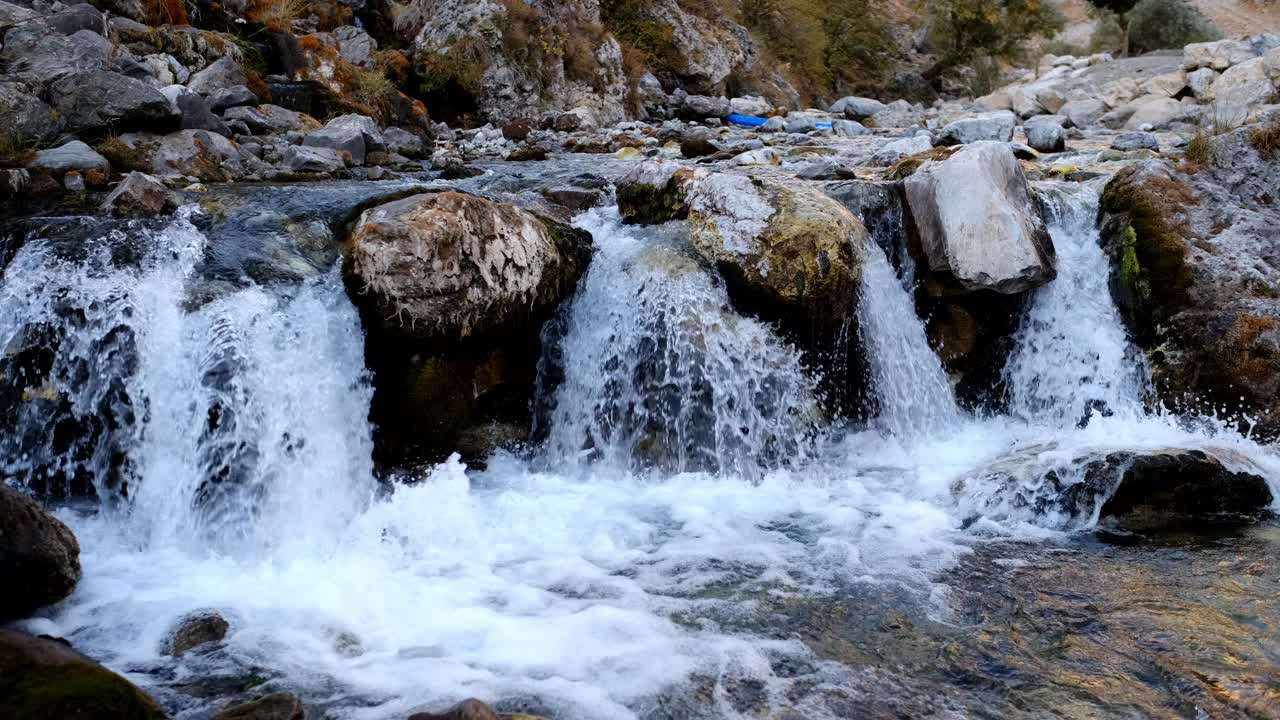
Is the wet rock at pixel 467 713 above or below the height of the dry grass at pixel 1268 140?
below

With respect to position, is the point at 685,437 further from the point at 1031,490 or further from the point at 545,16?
the point at 545,16

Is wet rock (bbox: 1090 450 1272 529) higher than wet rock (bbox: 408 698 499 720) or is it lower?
higher

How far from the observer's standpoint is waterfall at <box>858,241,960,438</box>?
6121 mm

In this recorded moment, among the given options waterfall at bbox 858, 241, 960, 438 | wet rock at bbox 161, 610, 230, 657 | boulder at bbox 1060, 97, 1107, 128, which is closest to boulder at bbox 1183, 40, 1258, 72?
boulder at bbox 1060, 97, 1107, 128

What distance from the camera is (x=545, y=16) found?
52.1 ft

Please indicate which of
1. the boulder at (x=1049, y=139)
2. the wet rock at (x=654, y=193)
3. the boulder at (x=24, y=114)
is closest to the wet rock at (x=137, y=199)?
the boulder at (x=24, y=114)

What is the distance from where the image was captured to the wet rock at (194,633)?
3.44 m

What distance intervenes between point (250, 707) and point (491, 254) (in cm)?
304

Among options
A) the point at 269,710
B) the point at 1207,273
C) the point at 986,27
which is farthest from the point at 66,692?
the point at 986,27

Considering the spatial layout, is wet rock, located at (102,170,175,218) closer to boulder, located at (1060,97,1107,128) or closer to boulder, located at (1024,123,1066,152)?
boulder, located at (1024,123,1066,152)

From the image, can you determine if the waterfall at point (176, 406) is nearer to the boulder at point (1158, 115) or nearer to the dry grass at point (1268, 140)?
the dry grass at point (1268, 140)

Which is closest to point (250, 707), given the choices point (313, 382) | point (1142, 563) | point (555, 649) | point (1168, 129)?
point (555, 649)

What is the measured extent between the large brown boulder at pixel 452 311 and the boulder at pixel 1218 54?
14633 mm

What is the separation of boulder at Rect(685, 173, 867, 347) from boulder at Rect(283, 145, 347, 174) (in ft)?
13.3
